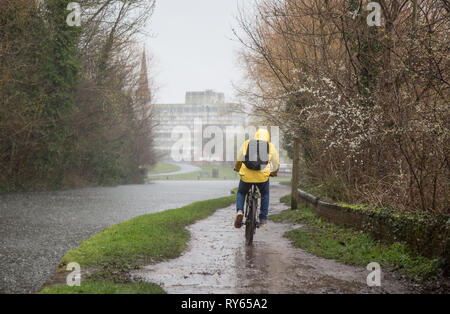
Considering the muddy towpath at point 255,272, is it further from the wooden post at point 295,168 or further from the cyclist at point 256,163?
the wooden post at point 295,168

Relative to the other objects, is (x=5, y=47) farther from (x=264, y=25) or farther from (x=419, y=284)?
(x=419, y=284)

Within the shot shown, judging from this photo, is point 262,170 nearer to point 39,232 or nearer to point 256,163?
point 256,163

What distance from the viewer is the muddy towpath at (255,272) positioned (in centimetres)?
588

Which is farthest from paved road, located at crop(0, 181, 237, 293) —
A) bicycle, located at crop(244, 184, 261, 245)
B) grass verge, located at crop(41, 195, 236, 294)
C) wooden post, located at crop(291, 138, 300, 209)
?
wooden post, located at crop(291, 138, 300, 209)

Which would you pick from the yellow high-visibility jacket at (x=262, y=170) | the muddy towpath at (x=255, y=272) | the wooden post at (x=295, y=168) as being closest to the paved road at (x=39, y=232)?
the muddy towpath at (x=255, y=272)

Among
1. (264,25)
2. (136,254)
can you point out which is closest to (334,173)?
(136,254)

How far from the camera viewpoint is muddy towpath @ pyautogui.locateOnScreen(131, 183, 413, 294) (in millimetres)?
5879

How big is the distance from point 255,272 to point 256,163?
248cm

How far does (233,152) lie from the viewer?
88688 mm

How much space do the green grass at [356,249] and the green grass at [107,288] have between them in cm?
343

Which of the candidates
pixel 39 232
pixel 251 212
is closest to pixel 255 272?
pixel 251 212

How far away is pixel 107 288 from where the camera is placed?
17.7 ft

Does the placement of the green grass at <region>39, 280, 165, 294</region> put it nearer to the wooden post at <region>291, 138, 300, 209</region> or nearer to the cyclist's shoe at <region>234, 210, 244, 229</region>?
the cyclist's shoe at <region>234, 210, 244, 229</region>

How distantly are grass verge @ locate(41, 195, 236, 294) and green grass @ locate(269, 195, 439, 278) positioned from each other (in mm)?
2470
